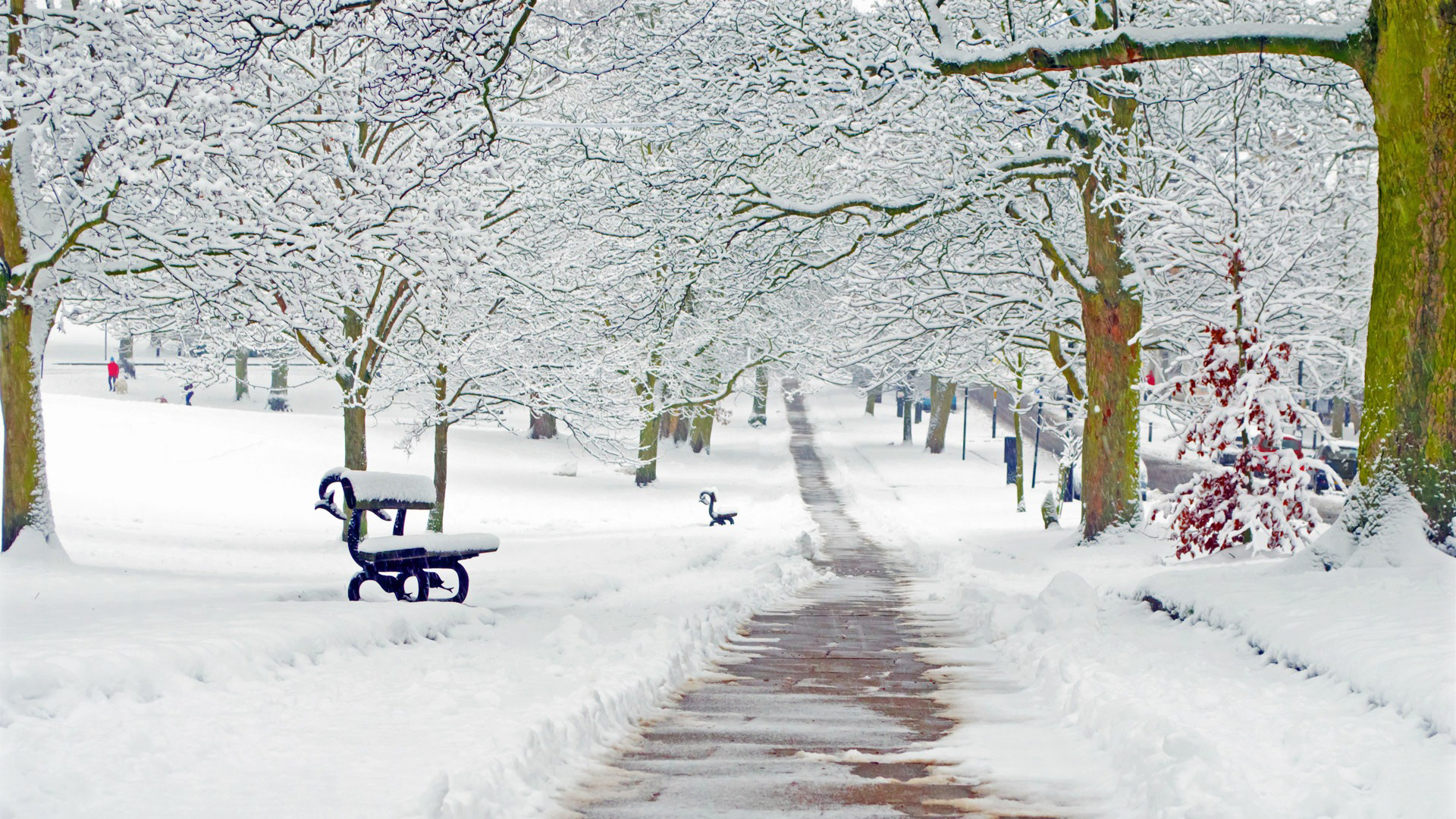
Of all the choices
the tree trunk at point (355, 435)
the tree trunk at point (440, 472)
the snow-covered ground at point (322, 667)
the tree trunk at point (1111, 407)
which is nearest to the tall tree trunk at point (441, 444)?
the tree trunk at point (440, 472)

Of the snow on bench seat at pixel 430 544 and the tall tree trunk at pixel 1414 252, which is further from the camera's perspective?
the snow on bench seat at pixel 430 544

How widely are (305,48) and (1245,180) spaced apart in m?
13.8

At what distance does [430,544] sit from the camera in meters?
9.40

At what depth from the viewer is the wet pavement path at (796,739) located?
14.8 feet

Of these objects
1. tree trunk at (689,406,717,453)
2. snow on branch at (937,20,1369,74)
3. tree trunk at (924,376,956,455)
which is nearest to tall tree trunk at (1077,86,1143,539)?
snow on branch at (937,20,1369,74)

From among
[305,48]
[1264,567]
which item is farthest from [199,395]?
[1264,567]

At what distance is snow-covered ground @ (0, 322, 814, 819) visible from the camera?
423 centimetres

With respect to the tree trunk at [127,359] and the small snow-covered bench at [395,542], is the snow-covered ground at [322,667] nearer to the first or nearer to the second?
the small snow-covered bench at [395,542]

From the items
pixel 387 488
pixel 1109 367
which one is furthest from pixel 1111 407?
pixel 387 488

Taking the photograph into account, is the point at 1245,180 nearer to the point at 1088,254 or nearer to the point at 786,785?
the point at 1088,254

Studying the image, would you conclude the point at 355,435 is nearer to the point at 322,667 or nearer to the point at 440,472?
the point at 440,472

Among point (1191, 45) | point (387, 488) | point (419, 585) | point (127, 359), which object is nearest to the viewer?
point (1191, 45)

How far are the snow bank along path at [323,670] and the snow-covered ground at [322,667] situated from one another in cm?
2

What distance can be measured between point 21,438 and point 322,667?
7203 mm
